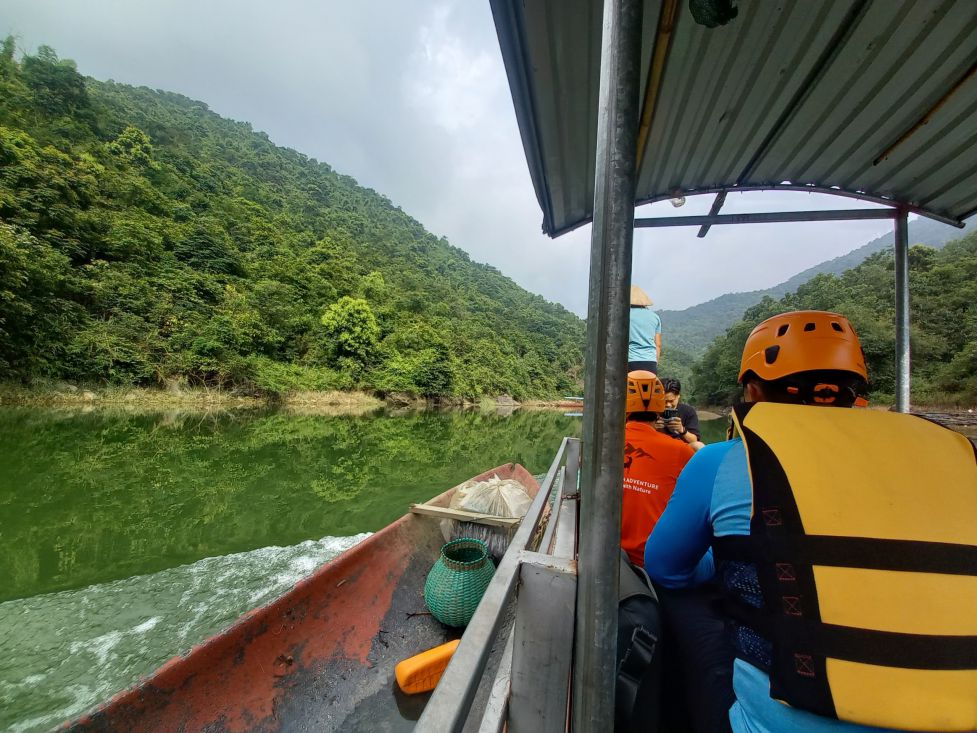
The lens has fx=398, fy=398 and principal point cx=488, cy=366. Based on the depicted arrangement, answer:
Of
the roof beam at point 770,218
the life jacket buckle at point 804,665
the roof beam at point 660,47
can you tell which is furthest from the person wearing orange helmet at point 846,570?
the roof beam at point 770,218

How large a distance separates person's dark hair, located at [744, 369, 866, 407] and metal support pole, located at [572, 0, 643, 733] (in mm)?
615

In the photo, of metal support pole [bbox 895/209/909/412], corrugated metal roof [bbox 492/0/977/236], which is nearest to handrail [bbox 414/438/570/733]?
corrugated metal roof [bbox 492/0/977/236]

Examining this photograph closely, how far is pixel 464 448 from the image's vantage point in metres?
14.3

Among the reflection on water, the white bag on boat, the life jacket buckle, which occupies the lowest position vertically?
the reflection on water

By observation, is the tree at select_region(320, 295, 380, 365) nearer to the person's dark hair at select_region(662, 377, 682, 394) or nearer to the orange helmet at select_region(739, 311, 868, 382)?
the person's dark hair at select_region(662, 377, 682, 394)

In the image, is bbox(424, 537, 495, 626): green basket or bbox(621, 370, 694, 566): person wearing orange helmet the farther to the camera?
bbox(424, 537, 495, 626): green basket

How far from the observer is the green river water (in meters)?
2.81

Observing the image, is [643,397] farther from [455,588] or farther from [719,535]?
[455,588]

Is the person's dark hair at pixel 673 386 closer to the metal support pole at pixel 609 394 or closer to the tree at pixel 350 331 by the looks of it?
the metal support pole at pixel 609 394

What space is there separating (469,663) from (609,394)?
476mm

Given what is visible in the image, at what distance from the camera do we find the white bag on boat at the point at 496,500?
3791mm

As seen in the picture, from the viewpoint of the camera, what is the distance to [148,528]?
5.34 meters

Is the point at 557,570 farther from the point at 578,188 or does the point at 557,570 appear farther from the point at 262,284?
the point at 262,284

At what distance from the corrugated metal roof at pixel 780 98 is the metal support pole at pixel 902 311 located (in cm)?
14
